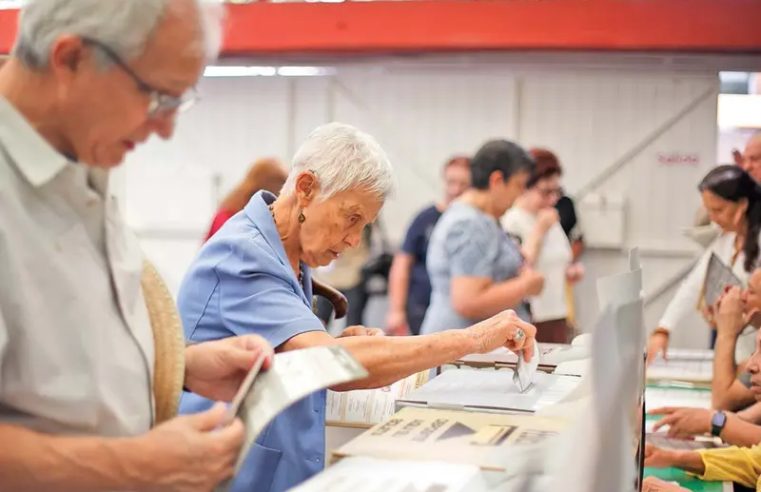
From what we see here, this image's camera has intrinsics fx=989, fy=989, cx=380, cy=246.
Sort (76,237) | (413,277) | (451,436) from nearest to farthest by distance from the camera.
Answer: (76,237) < (451,436) < (413,277)

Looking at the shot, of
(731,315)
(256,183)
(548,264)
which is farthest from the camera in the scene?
(548,264)

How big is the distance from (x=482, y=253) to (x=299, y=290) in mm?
1764

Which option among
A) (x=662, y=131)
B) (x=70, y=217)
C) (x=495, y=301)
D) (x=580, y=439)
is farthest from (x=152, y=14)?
(x=662, y=131)

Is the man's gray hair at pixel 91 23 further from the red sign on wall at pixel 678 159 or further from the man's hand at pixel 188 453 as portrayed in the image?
the red sign on wall at pixel 678 159

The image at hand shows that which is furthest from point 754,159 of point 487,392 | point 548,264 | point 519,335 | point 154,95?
point 154,95

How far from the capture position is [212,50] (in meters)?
1.28

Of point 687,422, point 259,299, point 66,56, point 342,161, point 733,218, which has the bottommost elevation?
point 687,422

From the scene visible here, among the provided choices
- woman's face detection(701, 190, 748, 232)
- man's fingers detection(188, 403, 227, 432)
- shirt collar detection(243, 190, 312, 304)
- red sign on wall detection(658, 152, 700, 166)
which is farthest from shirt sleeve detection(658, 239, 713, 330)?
red sign on wall detection(658, 152, 700, 166)

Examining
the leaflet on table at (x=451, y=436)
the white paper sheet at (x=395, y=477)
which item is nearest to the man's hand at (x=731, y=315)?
the leaflet on table at (x=451, y=436)

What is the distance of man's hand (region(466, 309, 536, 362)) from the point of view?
2109mm

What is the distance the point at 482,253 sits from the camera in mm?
3721

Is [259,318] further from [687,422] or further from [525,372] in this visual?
[687,422]

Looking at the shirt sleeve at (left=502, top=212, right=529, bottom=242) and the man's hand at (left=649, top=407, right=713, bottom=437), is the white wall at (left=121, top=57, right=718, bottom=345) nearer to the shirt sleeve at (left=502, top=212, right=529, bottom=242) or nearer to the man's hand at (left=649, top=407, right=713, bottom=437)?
the shirt sleeve at (left=502, top=212, right=529, bottom=242)

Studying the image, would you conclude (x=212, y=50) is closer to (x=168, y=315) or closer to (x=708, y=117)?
(x=168, y=315)
